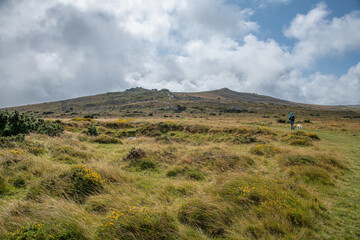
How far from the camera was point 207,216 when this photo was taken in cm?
399

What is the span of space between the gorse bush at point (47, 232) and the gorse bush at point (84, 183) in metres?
1.65

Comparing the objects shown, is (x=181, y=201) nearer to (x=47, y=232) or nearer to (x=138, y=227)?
(x=138, y=227)

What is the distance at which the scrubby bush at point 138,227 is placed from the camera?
3.33m

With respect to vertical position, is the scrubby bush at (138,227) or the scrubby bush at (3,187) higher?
the scrubby bush at (3,187)

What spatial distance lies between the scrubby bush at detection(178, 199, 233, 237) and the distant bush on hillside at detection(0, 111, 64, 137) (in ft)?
53.4

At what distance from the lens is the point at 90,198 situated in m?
4.82

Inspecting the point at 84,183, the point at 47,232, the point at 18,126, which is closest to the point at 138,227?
the point at 47,232

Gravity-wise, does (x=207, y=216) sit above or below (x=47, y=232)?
below

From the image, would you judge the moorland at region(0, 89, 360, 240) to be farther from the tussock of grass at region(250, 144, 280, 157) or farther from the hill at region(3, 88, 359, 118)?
the hill at region(3, 88, 359, 118)

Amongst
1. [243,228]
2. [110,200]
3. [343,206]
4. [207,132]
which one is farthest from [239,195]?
[207,132]

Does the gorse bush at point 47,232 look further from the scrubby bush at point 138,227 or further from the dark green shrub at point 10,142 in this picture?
the dark green shrub at point 10,142

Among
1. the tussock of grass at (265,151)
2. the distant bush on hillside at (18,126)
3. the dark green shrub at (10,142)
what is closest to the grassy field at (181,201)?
the dark green shrub at (10,142)

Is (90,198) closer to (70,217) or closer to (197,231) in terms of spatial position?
(70,217)

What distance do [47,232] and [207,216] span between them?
Answer: 3.33m
